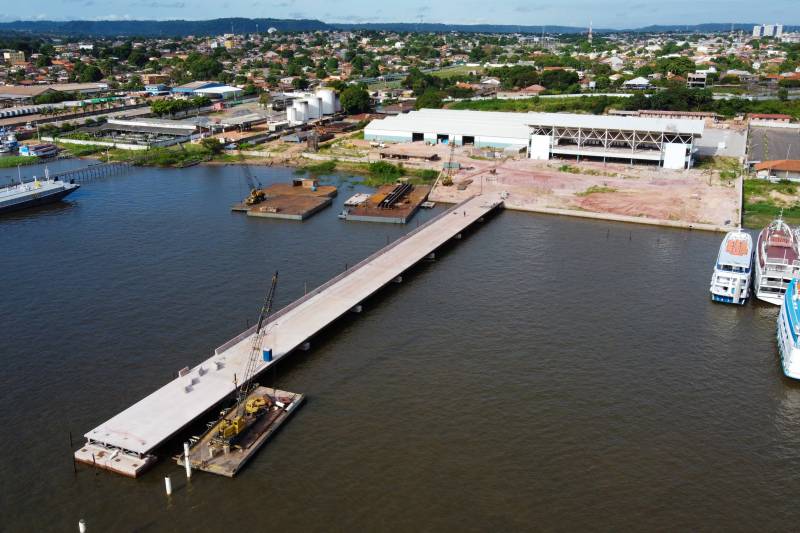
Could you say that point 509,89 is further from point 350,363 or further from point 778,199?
point 350,363

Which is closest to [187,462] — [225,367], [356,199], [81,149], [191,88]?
[225,367]

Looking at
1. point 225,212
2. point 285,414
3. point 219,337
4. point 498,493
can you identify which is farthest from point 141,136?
point 498,493

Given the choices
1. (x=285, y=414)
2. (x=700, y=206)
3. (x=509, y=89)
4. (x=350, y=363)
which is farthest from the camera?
(x=509, y=89)

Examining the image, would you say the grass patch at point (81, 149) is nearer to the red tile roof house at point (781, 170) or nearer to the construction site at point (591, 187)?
the construction site at point (591, 187)

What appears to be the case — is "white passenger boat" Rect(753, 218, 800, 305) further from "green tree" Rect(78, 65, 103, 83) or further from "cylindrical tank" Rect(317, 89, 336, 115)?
"green tree" Rect(78, 65, 103, 83)

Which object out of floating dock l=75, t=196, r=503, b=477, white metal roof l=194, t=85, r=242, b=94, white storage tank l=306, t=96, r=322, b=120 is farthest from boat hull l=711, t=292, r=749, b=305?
white metal roof l=194, t=85, r=242, b=94

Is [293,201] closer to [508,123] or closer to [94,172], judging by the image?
[94,172]
